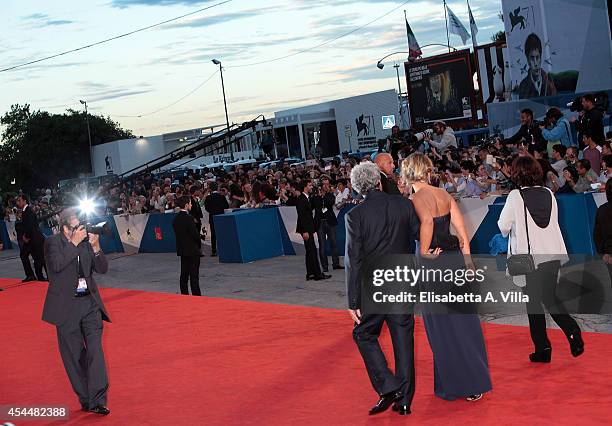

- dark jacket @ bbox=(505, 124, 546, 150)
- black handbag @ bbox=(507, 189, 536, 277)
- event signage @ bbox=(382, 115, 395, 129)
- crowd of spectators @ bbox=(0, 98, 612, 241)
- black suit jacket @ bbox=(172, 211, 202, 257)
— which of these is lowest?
black handbag @ bbox=(507, 189, 536, 277)

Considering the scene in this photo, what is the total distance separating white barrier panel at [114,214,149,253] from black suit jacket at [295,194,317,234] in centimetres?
984

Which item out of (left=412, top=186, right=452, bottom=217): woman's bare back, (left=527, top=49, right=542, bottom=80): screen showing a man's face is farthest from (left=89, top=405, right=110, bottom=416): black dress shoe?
(left=527, top=49, right=542, bottom=80): screen showing a man's face

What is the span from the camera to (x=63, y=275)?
320 inches

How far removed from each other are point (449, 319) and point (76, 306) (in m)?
3.31

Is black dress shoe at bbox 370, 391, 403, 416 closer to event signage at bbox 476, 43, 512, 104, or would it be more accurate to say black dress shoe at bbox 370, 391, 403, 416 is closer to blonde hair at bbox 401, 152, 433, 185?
blonde hair at bbox 401, 152, 433, 185

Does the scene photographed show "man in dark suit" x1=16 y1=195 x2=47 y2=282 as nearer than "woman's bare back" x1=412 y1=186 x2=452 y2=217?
No

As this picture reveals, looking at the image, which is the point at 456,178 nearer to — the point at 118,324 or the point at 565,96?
the point at 118,324

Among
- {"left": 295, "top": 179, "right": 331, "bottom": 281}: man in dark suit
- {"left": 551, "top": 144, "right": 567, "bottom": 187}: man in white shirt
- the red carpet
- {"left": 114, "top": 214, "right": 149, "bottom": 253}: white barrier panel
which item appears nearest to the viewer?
the red carpet

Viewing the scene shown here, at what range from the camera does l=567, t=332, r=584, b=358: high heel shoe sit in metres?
8.12

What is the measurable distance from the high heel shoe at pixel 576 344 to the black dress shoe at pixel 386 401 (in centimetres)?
195

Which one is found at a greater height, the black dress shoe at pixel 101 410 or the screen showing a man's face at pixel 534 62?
the screen showing a man's face at pixel 534 62

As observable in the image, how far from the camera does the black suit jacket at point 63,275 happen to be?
26.5 ft

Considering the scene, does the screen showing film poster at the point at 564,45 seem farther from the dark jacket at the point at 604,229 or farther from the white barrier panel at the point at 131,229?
the dark jacket at the point at 604,229

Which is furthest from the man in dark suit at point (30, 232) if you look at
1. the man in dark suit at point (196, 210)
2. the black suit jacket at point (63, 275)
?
the black suit jacket at point (63, 275)
